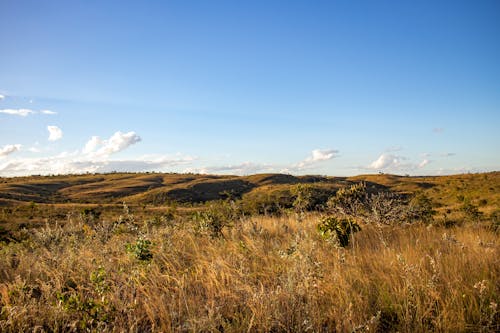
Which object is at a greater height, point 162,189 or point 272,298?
point 272,298

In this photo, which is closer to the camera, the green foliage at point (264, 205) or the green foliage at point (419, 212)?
the green foliage at point (419, 212)

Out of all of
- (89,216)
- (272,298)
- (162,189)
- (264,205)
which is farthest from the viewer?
(162,189)

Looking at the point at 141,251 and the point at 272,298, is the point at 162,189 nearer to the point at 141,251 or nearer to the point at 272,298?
the point at 141,251

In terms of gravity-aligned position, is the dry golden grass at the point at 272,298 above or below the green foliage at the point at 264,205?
above

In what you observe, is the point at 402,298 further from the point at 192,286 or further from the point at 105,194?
the point at 105,194

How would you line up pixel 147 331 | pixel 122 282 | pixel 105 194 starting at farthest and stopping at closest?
1. pixel 105 194
2. pixel 122 282
3. pixel 147 331

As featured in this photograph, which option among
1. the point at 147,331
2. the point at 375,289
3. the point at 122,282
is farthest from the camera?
the point at 122,282

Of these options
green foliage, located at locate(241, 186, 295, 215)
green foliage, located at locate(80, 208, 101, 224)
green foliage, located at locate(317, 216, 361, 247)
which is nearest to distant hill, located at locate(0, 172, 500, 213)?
green foliage, located at locate(80, 208, 101, 224)

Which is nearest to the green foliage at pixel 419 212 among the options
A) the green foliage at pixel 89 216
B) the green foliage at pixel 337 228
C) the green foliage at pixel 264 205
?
the green foliage at pixel 337 228

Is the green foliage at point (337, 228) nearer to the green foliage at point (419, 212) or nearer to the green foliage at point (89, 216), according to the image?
the green foliage at point (419, 212)

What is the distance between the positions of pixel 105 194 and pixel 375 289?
72.0 m

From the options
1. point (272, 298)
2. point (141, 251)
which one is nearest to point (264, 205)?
point (141, 251)

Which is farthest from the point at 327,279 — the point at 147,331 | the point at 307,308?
the point at 147,331

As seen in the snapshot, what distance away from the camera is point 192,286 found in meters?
4.48
